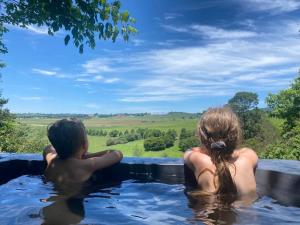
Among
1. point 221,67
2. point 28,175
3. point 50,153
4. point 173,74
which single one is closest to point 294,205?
point 50,153

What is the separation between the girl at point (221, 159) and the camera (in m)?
3.09

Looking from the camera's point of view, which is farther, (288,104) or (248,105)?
(248,105)

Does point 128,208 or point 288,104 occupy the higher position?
point 288,104

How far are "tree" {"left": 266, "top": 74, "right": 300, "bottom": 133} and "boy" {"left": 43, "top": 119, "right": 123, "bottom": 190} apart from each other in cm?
2711

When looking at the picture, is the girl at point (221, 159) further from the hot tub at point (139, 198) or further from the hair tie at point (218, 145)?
the hot tub at point (139, 198)

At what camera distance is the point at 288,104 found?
3045cm

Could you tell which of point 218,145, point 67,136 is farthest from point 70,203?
point 218,145

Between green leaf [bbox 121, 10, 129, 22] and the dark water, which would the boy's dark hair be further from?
green leaf [bbox 121, 10, 129, 22]

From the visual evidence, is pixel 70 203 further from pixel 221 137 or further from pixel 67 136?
pixel 221 137

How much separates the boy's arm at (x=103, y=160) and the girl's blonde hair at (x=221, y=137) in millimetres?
1106

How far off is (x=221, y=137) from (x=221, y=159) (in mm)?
184

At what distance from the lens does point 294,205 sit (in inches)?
137

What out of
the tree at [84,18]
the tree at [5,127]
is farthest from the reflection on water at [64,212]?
the tree at [5,127]

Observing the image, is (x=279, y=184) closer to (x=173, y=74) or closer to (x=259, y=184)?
(x=259, y=184)
